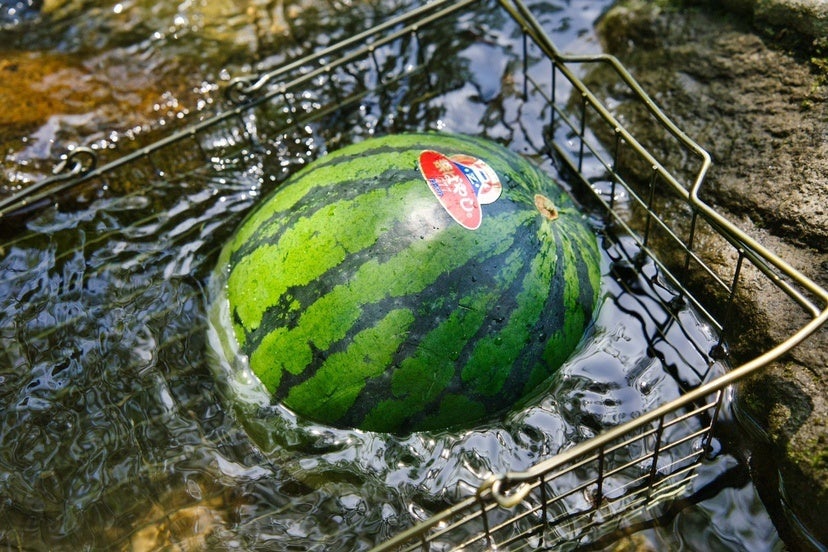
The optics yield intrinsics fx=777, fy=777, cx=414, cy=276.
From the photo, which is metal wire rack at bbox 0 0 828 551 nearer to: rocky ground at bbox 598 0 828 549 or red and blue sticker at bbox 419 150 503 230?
rocky ground at bbox 598 0 828 549

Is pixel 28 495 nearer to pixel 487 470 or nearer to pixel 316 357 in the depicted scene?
pixel 316 357

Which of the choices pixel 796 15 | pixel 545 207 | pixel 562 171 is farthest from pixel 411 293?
pixel 796 15

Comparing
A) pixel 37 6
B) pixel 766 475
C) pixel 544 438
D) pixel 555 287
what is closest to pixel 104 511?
pixel 544 438

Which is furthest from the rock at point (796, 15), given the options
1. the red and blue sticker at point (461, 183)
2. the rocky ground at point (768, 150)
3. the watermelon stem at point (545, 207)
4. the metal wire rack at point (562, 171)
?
the red and blue sticker at point (461, 183)

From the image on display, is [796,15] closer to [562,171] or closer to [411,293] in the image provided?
[562,171]

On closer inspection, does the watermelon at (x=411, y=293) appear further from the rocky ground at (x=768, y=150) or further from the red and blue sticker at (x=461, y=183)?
the rocky ground at (x=768, y=150)

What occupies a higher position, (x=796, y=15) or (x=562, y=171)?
(x=796, y=15)

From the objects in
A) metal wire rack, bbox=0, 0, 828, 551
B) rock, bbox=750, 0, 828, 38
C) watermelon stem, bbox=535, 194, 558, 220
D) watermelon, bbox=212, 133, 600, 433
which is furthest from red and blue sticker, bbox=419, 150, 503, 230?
rock, bbox=750, 0, 828, 38
